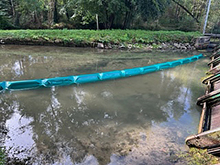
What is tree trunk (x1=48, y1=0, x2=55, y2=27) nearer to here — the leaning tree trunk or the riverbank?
the leaning tree trunk

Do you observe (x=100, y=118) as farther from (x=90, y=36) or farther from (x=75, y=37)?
(x=90, y=36)

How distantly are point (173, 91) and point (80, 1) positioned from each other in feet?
31.4

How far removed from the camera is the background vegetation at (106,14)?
12.7 meters

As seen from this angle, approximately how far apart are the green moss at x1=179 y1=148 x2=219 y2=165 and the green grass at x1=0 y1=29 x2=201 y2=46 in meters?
9.35

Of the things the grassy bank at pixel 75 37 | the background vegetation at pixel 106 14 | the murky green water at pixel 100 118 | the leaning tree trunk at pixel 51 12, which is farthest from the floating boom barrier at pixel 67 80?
the leaning tree trunk at pixel 51 12

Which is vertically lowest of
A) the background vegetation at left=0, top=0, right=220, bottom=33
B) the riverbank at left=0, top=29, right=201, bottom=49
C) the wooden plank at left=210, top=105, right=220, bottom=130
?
the wooden plank at left=210, top=105, right=220, bottom=130

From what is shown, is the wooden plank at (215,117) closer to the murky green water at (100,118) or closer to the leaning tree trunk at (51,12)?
the murky green water at (100,118)

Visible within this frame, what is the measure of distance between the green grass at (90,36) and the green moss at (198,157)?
9.35 metres

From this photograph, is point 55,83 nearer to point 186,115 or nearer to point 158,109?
point 158,109

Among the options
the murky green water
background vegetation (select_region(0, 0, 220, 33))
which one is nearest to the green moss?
the murky green water

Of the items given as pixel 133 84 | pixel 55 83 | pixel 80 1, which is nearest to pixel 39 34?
pixel 80 1

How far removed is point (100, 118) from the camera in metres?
3.97

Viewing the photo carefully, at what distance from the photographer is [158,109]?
14.7 feet

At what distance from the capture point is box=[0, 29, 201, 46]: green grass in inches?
431
